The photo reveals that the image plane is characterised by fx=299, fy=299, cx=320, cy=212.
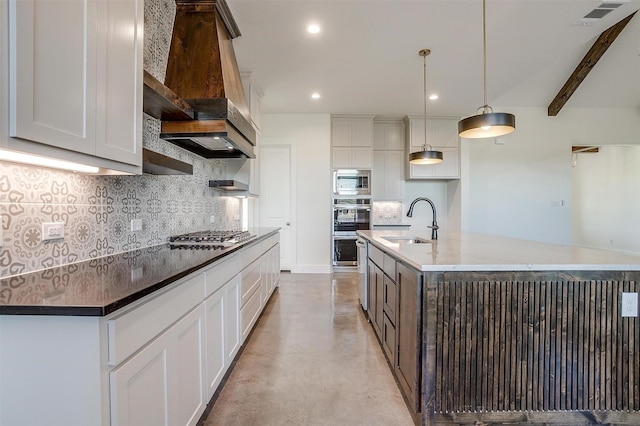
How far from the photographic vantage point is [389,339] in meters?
2.21

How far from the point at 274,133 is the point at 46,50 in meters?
4.83

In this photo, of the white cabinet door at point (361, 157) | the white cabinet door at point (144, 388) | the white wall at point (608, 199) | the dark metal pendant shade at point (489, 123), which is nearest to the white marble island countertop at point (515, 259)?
the dark metal pendant shade at point (489, 123)

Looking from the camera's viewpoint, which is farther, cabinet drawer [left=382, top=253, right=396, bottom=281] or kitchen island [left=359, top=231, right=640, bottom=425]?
cabinet drawer [left=382, top=253, right=396, bottom=281]

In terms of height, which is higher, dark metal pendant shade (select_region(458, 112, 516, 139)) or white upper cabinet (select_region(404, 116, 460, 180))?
white upper cabinet (select_region(404, 116, 460, 180))

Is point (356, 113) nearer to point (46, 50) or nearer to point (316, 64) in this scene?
point (316, 64)

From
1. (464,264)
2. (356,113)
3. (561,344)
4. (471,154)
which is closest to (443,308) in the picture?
(464,264)

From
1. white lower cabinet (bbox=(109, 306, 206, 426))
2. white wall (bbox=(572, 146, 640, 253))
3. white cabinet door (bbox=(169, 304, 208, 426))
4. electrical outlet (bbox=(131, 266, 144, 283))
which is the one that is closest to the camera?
white lower cabinet (bbox=(109, 306, 206, 426))

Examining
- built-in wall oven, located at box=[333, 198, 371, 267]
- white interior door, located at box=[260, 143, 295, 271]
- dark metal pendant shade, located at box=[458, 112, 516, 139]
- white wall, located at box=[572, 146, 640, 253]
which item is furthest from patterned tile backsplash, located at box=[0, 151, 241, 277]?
white wall, located at box=[572, 146, 640, 253]

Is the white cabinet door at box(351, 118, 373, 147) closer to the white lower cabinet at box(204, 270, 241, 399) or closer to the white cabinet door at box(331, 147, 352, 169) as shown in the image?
the white cabinet door at box(331, 147, 352, 169)

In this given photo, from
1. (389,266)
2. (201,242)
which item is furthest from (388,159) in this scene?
(201,242)

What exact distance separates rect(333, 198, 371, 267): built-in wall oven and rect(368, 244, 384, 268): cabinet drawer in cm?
264

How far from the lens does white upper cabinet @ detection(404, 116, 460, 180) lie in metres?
5.84

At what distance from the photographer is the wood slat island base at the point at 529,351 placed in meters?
1.55

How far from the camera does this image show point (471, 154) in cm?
609
